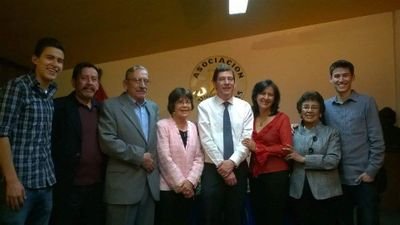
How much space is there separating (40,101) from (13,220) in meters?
0.66

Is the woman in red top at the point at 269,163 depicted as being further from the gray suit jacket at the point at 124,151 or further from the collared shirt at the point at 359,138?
the gray suit jacket at the point at 124,151

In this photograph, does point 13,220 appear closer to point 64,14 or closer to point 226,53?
point 64,14

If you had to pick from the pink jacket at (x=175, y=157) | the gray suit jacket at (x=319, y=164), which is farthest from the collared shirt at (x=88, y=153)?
the gray suit jacket at (x=319, y=164)

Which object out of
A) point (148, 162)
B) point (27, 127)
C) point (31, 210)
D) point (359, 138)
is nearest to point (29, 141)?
point (27, 127)

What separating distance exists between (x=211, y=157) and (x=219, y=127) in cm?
25

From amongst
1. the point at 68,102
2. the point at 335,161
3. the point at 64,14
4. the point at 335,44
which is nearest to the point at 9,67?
the point at 64,14

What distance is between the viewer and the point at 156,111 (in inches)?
115

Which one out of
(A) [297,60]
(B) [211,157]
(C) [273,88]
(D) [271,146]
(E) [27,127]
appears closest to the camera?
(E) [27,127]

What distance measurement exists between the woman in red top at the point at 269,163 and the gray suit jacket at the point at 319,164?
0.31 ft

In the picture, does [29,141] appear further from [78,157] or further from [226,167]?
[226,167]

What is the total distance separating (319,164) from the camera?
2799mm

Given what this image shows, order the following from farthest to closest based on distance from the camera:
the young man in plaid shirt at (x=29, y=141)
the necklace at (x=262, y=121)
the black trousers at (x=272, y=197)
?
the necklace at (x=262, y=121), the black trousers at (x=272, y=197), the young man in plaid shirt at (x=29, y=141)

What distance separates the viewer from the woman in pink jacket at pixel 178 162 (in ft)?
8.90

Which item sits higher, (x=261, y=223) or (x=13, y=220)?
(x=13, y=220)
